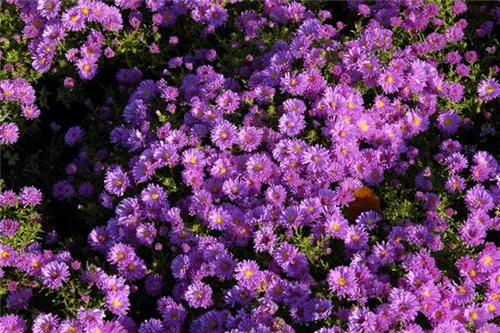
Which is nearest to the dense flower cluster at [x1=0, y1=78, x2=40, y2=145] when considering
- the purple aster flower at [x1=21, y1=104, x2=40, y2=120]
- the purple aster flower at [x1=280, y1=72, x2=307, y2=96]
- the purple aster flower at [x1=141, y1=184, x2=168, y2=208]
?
the purple aster flower at [x1=21, y1=104, x2=40, y2=120]

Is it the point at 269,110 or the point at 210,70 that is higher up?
the point at 210,70

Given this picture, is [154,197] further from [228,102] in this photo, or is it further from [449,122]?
[449,122]

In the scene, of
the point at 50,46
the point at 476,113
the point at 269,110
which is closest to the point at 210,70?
the point at 269,110

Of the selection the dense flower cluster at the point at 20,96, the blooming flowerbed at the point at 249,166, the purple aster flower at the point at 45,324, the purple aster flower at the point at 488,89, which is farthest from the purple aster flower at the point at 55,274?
the purple aster flower at the point at 488,89

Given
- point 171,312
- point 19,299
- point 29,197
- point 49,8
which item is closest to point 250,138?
point 171,312

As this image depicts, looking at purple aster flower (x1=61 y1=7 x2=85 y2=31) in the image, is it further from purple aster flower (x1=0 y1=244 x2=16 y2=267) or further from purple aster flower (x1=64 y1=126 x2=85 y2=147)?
purple aster flower (x1=0 y1=244 x2=16 y2=267)

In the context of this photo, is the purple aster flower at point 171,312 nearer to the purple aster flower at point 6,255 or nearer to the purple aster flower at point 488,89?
the purple aster flower at point 6,255

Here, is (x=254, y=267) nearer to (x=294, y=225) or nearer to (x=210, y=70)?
(x=294, y=225)
